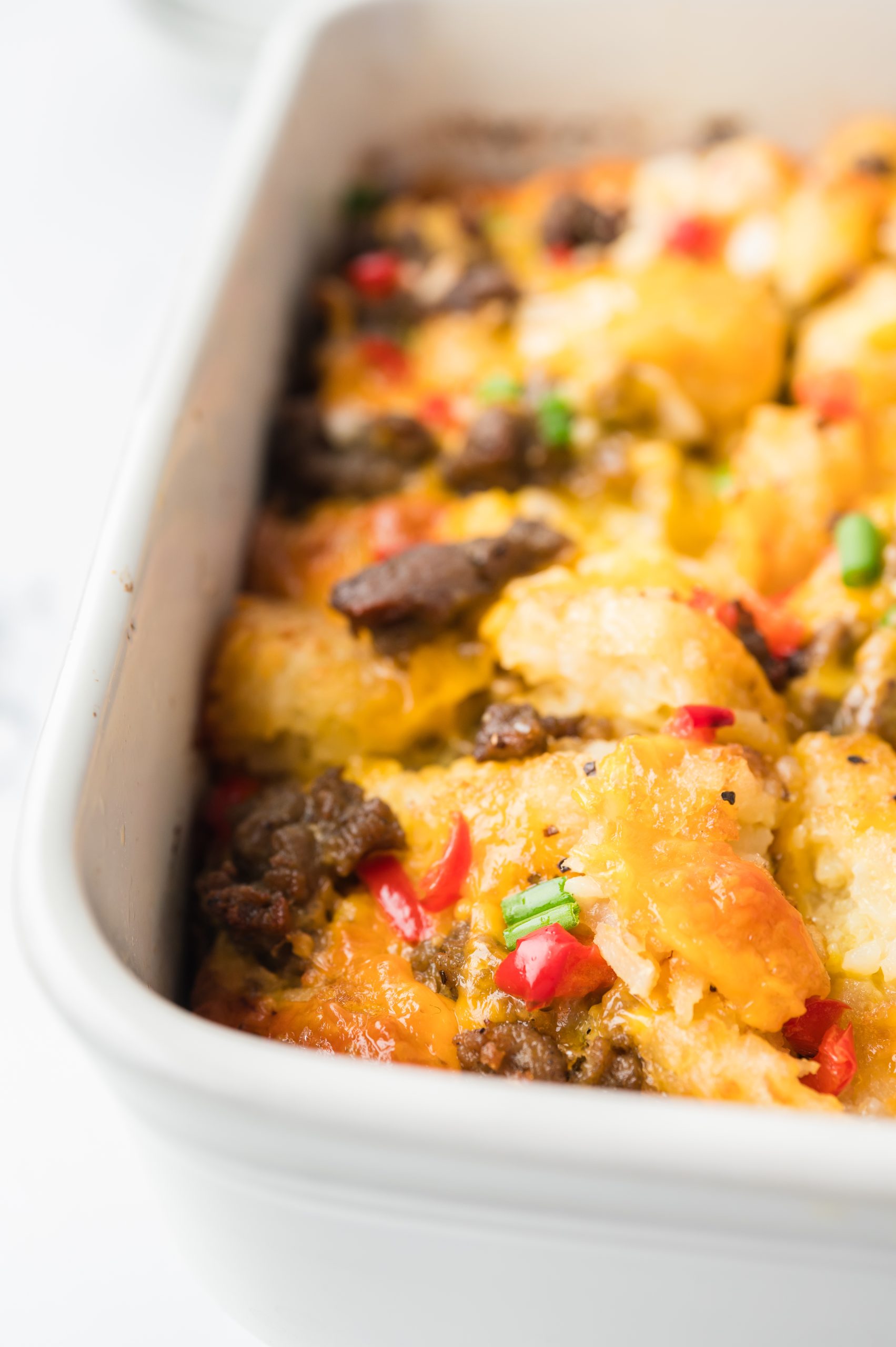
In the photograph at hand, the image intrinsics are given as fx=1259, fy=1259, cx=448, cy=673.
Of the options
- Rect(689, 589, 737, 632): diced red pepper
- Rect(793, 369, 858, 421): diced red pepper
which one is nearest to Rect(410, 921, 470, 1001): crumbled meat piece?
Rect(689, 589, 737, 632): diced red pepper

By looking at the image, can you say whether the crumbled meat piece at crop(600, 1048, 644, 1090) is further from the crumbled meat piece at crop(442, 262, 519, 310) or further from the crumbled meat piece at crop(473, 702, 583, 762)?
the crumbled meat piece at crop(442, 262, 519, 310)

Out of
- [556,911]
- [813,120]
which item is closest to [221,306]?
[556,911]

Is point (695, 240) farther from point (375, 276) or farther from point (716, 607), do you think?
point (716, 607)

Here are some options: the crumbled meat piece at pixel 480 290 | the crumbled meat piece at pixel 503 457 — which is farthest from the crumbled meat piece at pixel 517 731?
the crumbled meat piece at pixel 480 290

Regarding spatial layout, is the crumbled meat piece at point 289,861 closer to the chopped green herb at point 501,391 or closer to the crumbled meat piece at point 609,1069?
the crumbled meat piece at point 609,1069

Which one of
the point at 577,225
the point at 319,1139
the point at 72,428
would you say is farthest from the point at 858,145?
the point at 319,1139

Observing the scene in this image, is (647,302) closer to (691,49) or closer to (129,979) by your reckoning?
(691,49)
